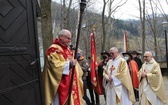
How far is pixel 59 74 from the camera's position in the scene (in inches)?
199

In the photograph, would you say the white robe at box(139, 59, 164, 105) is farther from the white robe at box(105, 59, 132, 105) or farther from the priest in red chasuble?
the priest in red chasuble

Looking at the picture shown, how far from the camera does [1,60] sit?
3740mm

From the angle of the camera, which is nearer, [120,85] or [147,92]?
[120,85]

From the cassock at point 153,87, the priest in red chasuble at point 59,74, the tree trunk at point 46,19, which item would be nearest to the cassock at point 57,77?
the priest in red chasuble at point 59,74

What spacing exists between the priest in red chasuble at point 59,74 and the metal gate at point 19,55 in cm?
46

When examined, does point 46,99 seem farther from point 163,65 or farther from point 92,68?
point 163,65

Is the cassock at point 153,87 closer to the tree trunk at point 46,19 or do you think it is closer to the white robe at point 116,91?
the white robe at point 116,91

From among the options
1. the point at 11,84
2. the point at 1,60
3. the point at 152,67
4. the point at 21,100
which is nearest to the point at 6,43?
the point at 1,60

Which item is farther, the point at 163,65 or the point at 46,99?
the point at 163,65

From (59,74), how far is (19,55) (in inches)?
44.1

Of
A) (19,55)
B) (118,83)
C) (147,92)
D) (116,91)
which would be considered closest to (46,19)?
(118,83)

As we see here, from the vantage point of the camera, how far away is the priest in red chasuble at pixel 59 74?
5.07 metres

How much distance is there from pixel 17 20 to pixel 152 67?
5.43m

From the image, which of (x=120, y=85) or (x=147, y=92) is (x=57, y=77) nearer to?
(x=120, y=85)
